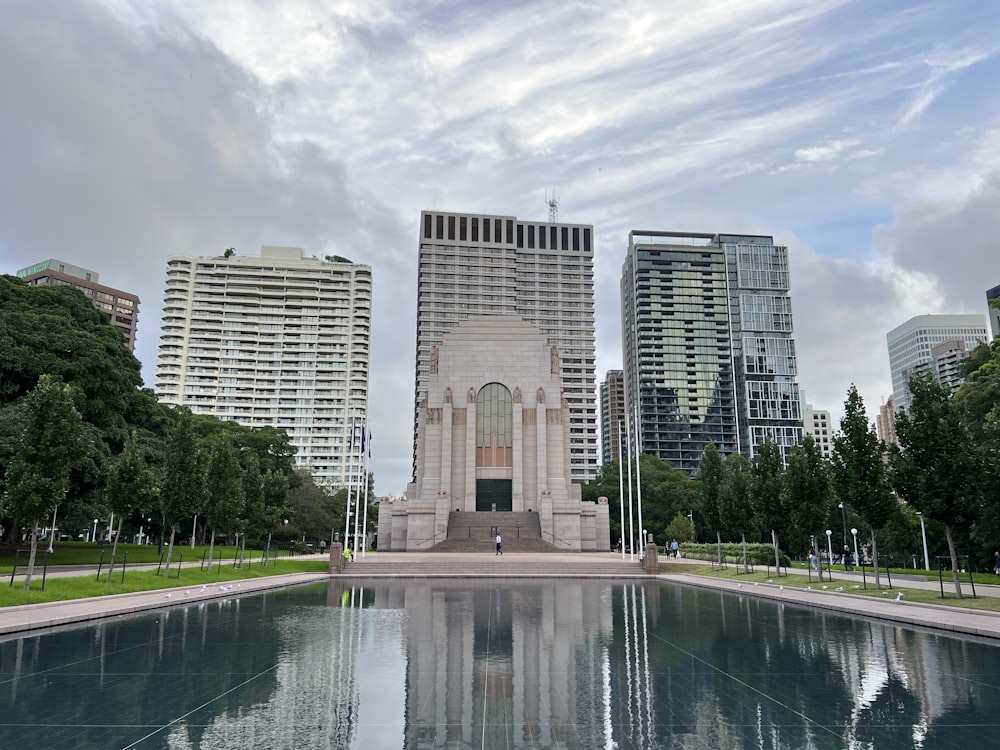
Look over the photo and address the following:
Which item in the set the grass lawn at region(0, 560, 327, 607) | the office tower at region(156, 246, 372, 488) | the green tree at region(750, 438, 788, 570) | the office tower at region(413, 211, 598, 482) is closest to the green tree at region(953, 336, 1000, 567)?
the green tree at region(750, 438, 788, 570)

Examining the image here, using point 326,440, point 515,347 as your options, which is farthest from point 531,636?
point 326,440

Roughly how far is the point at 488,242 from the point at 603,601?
125153 mm

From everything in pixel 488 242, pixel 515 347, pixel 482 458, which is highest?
pixel 488 242

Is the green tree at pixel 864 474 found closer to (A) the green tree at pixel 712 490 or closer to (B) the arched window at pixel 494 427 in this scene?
(A) the green tree at pixel 712 490

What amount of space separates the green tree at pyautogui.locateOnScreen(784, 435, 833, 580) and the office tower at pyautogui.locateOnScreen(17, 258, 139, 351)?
12579 centimetres

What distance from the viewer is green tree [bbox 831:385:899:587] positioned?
2888 cm

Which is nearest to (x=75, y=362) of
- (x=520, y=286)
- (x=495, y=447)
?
(x=495, y=447)

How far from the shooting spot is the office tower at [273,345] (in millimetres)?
138000

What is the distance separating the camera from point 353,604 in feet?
79.8

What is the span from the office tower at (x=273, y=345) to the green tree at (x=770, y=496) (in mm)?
105914

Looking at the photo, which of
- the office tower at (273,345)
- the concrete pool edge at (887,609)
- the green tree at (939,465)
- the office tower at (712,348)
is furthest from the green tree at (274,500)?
the office tower at (712,348)

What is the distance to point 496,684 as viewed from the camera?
441 inches

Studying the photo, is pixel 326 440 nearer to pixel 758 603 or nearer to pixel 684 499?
pixel 684 499

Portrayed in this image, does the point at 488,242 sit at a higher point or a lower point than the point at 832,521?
higher
